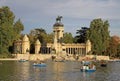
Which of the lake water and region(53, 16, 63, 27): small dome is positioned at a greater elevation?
region(53, 16, 63, 27): small dome

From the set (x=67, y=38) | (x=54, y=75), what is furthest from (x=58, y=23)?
(x=54, y=75)

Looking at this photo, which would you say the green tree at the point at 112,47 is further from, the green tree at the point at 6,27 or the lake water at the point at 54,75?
the lake water at the point at 54,75

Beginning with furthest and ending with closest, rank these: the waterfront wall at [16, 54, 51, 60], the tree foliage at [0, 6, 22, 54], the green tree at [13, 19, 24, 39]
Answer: the green tree at [13, 19, 24, 39]
the waterfront wall at [16, 54, 51, 60]
the tree foliage at [0, 6, 22, 54]

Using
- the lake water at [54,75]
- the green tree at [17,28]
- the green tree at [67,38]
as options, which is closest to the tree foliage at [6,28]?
the green tree at [17,28]

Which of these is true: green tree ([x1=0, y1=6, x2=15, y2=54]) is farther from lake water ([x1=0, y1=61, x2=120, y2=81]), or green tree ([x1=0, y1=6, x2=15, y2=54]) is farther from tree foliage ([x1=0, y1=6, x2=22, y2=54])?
lake water ([x1=0, y1=61, x2=120, y2=81])

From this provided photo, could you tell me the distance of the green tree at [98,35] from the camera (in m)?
133

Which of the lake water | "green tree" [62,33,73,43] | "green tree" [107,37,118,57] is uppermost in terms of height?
"green tree" [62,33,73,43]

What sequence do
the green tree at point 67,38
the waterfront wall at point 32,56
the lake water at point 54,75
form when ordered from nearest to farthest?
the lake water at point 54,75 → the waterfront wall at point 32,56 → the green tree at point 67,38

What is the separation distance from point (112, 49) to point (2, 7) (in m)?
46.6

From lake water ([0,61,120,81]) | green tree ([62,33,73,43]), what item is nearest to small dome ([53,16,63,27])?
green tree ([62,33,73,43])

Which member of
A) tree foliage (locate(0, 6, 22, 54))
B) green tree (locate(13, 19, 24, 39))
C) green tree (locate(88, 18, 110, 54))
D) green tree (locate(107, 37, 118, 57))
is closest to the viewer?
tree foliage (locate(0, 6, 22, 54))

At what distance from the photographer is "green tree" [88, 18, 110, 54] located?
133 meters

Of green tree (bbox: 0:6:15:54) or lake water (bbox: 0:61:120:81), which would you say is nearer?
lake water (bbox: 0:61:120:81)

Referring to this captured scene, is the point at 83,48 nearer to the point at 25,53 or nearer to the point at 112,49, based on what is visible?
the point at 112,49
